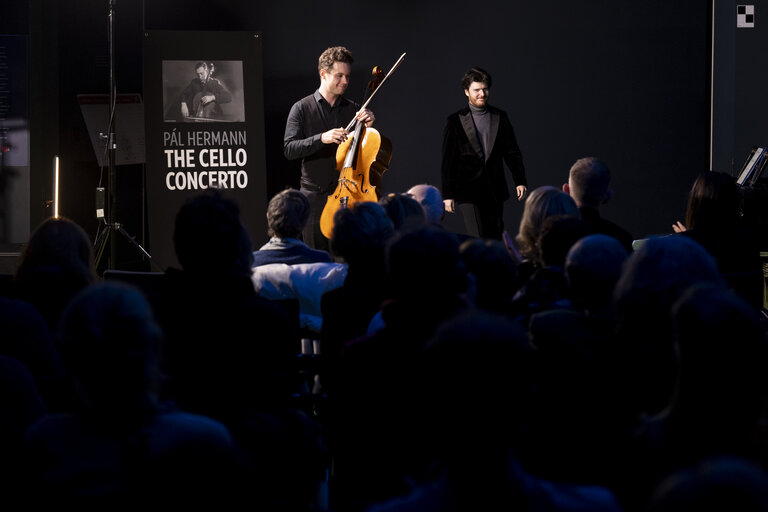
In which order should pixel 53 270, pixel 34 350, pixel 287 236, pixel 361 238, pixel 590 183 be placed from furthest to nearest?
pixel 590 183 → pixel 287 236 → pixel 361 238 → pixel 53 270 → pixel 34 350

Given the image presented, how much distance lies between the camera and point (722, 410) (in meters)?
1.27

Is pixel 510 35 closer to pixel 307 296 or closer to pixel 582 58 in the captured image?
pixel 582 58

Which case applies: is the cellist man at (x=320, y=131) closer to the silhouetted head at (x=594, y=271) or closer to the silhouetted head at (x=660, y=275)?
the silhouetted head at (x=594, y=271)

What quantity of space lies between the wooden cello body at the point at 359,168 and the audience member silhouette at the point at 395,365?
3.84m

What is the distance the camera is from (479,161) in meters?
6.31

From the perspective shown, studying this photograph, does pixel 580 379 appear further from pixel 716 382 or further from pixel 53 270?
pixel 53 270

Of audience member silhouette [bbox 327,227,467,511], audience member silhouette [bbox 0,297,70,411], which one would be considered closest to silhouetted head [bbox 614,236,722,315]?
audience member silhouette [bbox 327,227,467,511]

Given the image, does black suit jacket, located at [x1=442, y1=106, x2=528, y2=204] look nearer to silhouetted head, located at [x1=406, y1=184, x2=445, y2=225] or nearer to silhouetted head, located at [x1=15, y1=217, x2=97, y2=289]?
silhouetted head, located at [x1=406, y1=184, x2=445, y2=225]

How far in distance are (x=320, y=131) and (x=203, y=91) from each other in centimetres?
107

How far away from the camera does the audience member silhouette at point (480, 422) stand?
112 cm

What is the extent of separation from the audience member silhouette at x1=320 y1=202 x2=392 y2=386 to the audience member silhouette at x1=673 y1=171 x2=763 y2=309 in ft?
5.00

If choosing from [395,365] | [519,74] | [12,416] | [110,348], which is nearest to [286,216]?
[395,365]

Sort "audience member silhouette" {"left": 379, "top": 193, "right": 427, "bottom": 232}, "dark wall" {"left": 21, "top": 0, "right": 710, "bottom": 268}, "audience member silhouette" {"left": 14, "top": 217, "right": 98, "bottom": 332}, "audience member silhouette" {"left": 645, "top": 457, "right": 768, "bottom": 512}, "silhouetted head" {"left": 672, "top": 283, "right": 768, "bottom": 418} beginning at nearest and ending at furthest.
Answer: "audience member silhouette" {"left": 645, "top": 457, "right": 768, "bottom": 512}
"silhouetted head" {"left": 672, "top": 283, "right": 768, "bottom": 418}
"audience member silhouette" {"left": 14, "top": 217, "right": 98, "bottom": 332}
"audience member silhouette" {"left": 379, "top": 193, "right": 427, "bottom": 232}
"dark wall" {"left": 21, "top": 0, "right": 710, "bottom": 268}

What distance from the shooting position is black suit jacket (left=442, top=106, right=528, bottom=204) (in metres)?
6.30
